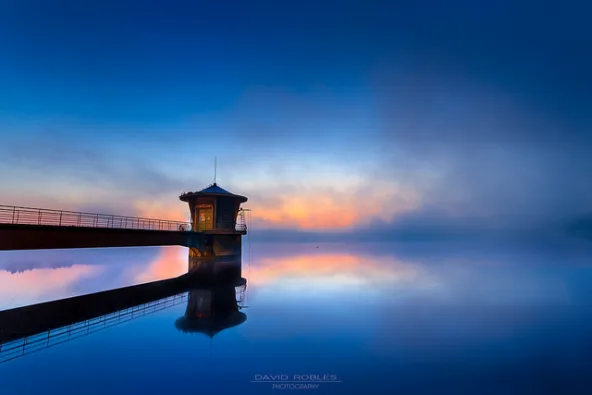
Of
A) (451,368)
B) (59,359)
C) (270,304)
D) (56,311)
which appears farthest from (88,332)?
(451,368)

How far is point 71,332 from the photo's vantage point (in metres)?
13.2

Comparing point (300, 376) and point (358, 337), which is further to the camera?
point (358, 337)

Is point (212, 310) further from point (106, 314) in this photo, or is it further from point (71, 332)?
point (71, 332)

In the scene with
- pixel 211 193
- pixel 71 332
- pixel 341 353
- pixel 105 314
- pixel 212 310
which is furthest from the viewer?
pixel 211 193

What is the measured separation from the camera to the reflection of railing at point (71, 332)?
11.0 meters

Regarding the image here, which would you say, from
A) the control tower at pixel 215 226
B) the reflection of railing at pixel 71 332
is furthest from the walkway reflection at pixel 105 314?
the control tower at pixel 215 226

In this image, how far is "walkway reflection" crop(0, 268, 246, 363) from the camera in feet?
40.3

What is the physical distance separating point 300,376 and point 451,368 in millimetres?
5285

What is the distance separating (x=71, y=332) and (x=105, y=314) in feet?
10.4

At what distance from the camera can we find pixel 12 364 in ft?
32.4

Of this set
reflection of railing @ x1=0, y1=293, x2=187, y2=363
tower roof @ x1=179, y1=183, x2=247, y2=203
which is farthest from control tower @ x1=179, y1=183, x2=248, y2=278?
reflection of railing @ x1=0, y1=293, x2=187, y2=363

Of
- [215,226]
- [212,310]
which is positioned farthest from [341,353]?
[215,226]

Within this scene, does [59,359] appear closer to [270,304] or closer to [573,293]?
[270,304]

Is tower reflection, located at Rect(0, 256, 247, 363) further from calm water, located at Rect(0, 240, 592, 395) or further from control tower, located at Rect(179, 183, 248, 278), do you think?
control tower, located at Rect(179, 183, 248, 278)
